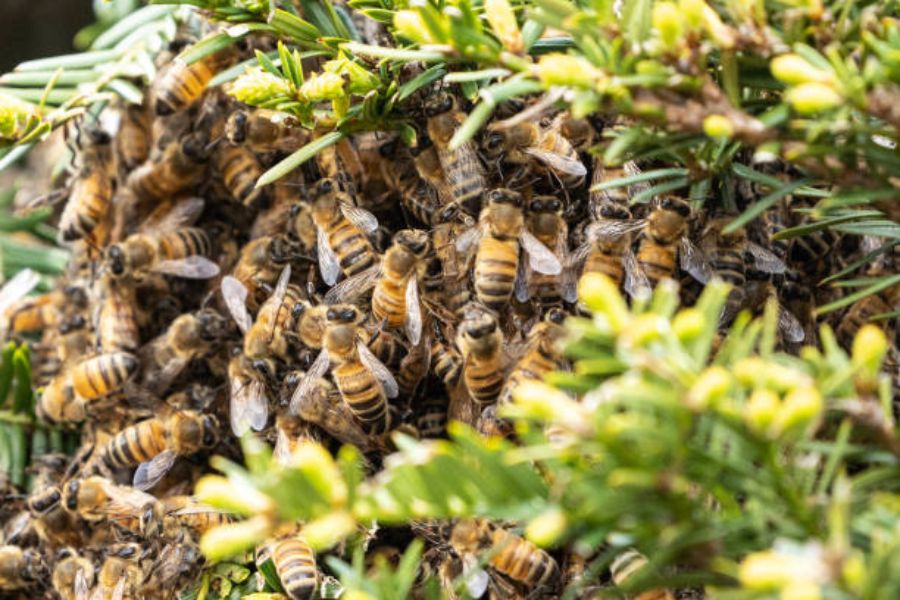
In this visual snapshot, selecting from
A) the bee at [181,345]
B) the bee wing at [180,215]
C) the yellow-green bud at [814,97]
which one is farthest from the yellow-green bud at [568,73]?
the bee wing at [180,215]

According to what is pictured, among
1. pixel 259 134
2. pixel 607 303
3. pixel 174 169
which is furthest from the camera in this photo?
pixel 174 169

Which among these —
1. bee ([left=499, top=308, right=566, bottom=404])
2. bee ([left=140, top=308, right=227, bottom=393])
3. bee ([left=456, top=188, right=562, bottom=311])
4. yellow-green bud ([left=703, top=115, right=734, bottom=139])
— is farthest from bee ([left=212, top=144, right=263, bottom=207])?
yellow-green bud ([left=703, top=115, right=734, bottom=139])

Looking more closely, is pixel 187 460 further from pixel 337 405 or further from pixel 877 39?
pixel 877 39

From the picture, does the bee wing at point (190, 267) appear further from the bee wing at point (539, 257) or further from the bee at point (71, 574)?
the bee wing at point (539, 257)

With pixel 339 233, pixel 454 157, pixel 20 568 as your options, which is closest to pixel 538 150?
pixel 454 157

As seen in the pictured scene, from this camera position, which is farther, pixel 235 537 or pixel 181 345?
pixel 181 345

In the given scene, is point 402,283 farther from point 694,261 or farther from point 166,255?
point 166,255
